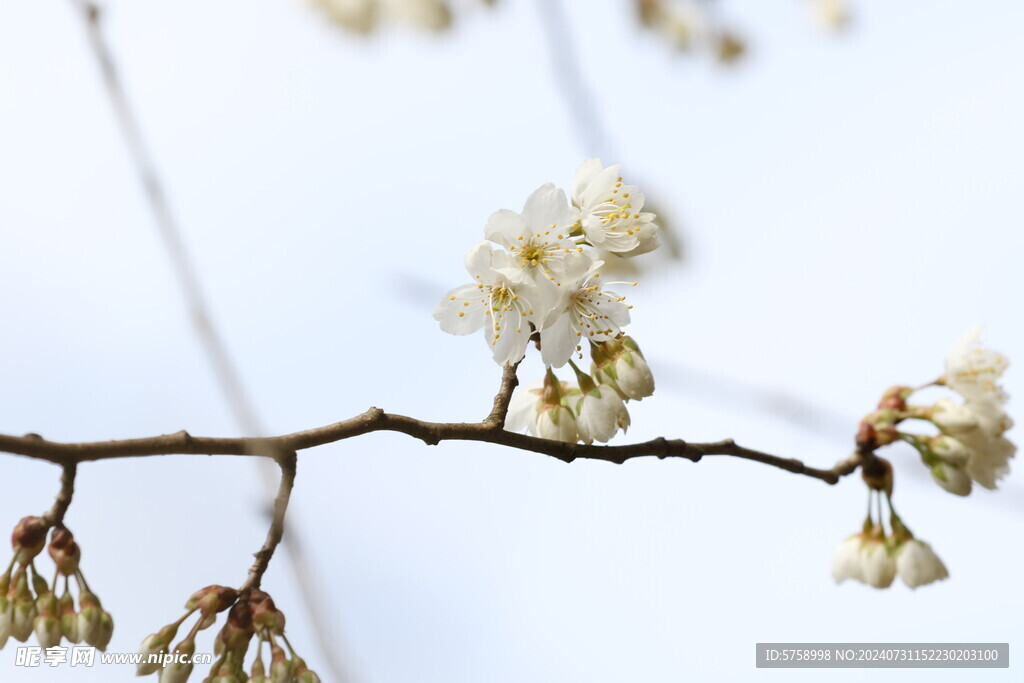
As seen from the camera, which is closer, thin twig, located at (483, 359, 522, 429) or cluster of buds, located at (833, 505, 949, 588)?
thin twig, located at (483, 359, 522, 429)

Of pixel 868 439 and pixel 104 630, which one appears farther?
pixel 868 439

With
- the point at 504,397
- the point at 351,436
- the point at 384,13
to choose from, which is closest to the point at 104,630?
the point at 351,436

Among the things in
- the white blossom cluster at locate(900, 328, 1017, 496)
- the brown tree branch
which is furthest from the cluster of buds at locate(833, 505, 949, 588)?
the brown tree branch

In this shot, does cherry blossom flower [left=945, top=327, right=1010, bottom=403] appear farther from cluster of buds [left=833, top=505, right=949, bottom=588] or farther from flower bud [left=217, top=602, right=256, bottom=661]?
flower bud [left=217, top=602, right=256, bottom=661]

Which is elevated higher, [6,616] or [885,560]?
[885,560]

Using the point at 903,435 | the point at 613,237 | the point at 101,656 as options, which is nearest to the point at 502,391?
the point at 613,237

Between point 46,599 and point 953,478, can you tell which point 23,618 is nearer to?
point 46,599
